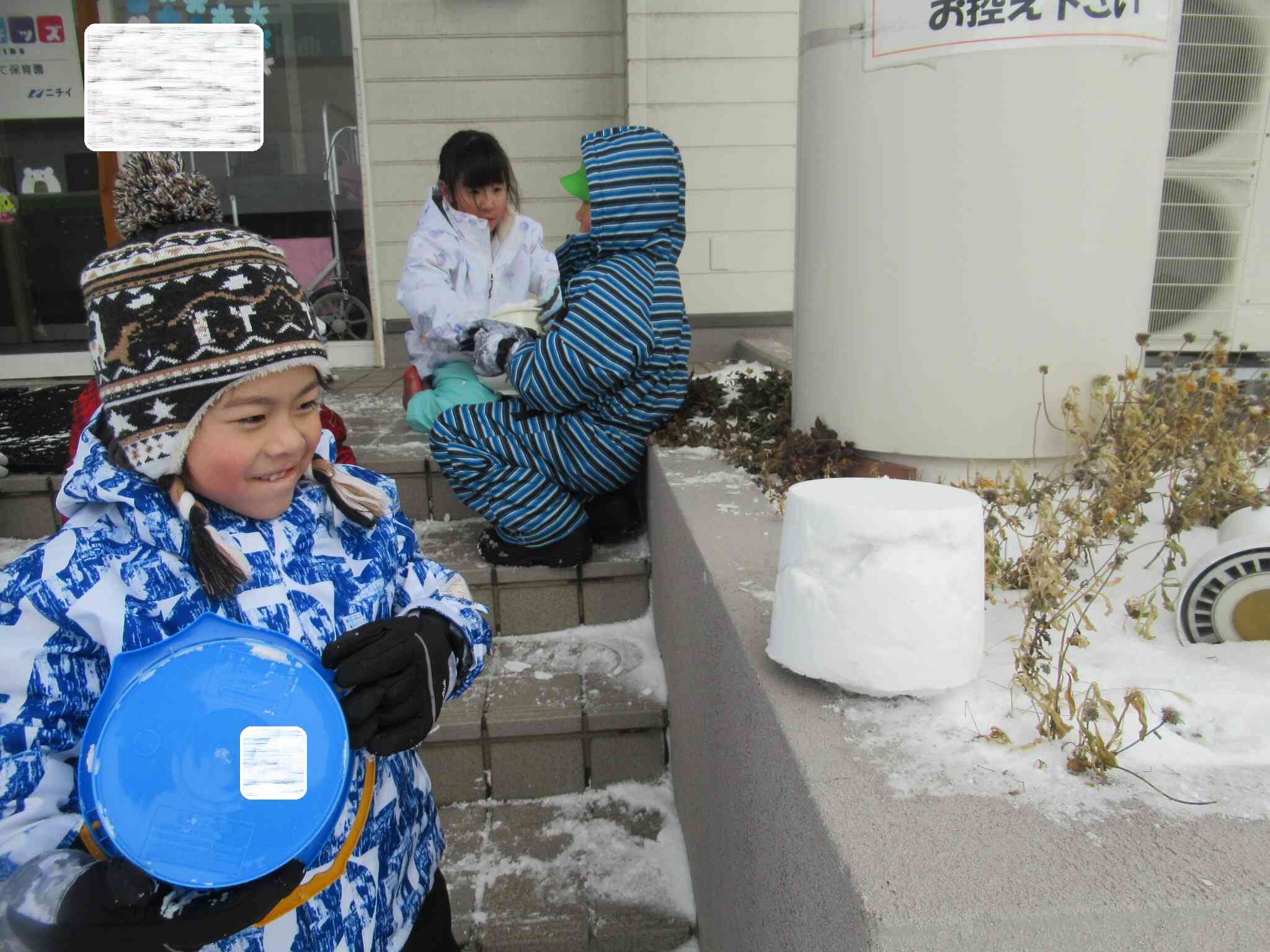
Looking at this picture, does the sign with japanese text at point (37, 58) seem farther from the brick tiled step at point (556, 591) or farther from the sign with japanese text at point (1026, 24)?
the sign with japanese text at point (1026, 24)

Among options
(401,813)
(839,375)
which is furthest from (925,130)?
(401,813)

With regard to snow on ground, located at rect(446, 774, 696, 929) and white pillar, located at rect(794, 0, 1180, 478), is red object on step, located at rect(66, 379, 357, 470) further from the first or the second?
white pillar, located at rect(794, 0, 1180, 478)

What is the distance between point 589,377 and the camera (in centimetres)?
311

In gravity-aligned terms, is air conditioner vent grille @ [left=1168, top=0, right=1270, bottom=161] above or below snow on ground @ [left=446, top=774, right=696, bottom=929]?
above

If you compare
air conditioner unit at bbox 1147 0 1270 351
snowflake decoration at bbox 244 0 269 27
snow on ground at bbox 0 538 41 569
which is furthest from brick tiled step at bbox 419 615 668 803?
snowflake decoration at bbox 244 0 269 27

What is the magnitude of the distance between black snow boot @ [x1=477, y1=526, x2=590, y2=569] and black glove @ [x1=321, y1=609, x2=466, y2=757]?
76.8 inches

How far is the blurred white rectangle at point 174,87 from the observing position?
4.18ft

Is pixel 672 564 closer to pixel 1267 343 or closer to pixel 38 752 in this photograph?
pixel 38 752

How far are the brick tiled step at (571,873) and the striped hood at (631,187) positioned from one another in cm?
190

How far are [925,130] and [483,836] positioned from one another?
92.0 inches

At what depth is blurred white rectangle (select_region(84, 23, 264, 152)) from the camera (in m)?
1.27

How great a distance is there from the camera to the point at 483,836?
2598 mm

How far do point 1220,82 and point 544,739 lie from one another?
517 cm

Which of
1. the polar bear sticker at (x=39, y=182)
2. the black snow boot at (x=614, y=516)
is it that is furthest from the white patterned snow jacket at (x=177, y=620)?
the polar bear sticker at (x=39, y=182)
